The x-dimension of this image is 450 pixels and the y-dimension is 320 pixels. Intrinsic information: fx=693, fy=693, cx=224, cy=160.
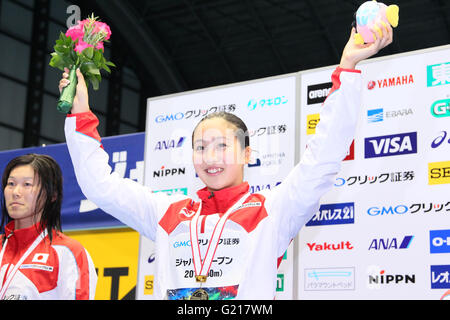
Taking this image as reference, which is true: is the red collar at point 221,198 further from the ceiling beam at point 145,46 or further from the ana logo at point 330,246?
the ceiling beam at point 145,46

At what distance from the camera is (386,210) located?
14.5 ft

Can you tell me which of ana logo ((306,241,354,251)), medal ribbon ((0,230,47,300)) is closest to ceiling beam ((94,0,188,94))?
ana logo ((306,241,354,251))

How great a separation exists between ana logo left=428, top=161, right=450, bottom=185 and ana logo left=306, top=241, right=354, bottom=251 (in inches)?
25.8

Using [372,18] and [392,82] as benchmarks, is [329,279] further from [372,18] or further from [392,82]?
[372,18]

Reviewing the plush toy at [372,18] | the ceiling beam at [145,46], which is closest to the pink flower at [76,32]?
the plush toy at [372,18]

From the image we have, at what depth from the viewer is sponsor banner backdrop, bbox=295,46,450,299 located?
4.23 metres

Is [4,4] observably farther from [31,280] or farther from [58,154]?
[31,280]

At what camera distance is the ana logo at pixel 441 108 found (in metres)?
4.32

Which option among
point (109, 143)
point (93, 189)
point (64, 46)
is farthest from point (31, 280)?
point (109, 143)

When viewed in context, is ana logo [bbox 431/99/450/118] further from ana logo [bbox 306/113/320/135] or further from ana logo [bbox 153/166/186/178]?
ana logo [bbox 153/166/186/178]

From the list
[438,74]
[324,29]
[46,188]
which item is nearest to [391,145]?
[438,74]

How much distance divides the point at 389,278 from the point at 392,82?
1.28 meters

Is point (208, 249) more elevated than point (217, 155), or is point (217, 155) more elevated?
point (217, 155)

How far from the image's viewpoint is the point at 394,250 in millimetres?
4316
